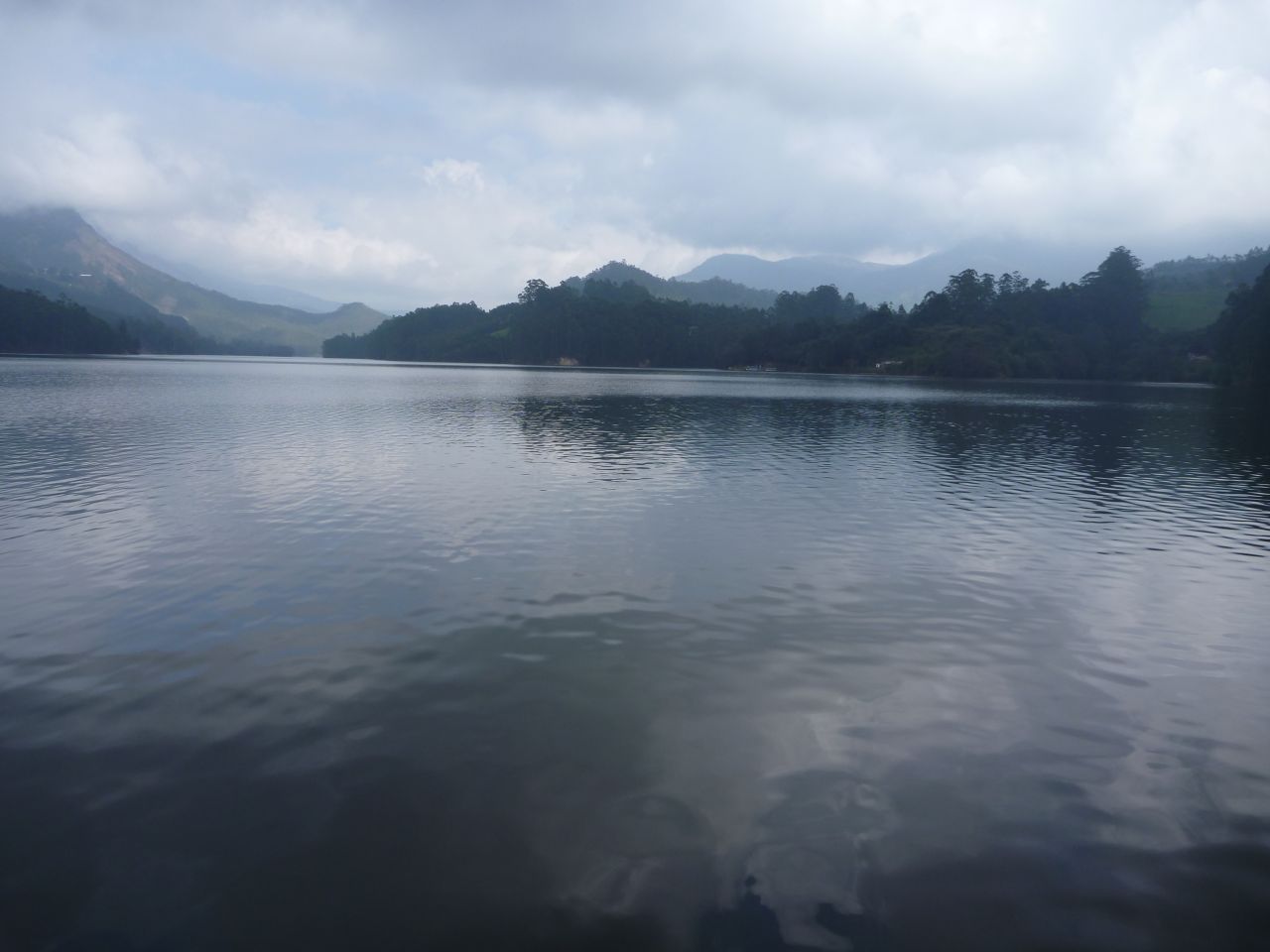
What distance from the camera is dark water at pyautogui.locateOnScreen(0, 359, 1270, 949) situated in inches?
343

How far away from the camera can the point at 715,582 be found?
20.8 m

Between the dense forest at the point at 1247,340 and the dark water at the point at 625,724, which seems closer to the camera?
the dark water at the point at 625,724

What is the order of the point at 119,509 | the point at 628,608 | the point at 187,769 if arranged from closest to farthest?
1. the point at 187,769
2. the point at 628,608
3. the point at 119,509

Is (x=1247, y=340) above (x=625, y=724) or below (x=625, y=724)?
above

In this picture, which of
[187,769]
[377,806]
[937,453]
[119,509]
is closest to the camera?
[377,806]

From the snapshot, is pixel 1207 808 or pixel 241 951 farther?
pixel 1207 808

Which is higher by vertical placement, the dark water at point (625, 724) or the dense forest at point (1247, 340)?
the dense forest at point (1247, 340)

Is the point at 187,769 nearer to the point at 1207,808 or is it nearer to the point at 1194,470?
the point at 1207,808

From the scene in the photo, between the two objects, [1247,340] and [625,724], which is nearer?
[625,724]

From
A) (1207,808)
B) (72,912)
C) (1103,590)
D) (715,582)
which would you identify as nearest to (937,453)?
(1103,590)

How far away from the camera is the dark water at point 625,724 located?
870cm

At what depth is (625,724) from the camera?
12742 millimetres

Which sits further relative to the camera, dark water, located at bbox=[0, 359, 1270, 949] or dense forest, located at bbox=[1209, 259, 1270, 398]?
dense forest, located at bbox=[1209, 259, 1270, 398]

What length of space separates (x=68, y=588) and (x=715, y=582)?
1772 centimetres
